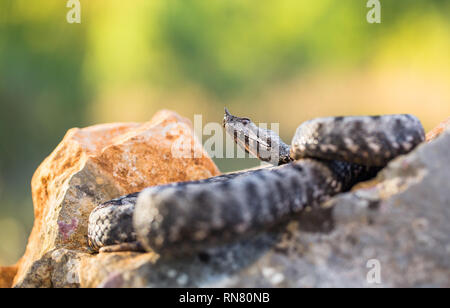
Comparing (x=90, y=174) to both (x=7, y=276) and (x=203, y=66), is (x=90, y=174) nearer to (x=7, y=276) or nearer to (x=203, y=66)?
(x=7, y=276)

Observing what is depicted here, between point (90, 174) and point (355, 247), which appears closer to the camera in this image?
point (355, 247)

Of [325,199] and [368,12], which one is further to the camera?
[368,12]

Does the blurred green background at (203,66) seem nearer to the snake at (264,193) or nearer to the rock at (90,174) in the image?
the rock at (90,174)

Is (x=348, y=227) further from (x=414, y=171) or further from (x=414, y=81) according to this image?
(x=414, y=81)

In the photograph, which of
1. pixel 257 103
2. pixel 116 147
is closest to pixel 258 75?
pixel 257 103

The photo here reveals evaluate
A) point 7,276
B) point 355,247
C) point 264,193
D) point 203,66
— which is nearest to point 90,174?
point 7,276

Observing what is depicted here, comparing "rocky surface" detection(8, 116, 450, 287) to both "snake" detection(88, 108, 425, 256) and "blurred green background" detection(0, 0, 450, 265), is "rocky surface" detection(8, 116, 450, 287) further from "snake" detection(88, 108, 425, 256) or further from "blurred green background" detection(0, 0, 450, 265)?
"blurred green background" detection(0, 0, 450, 265)
